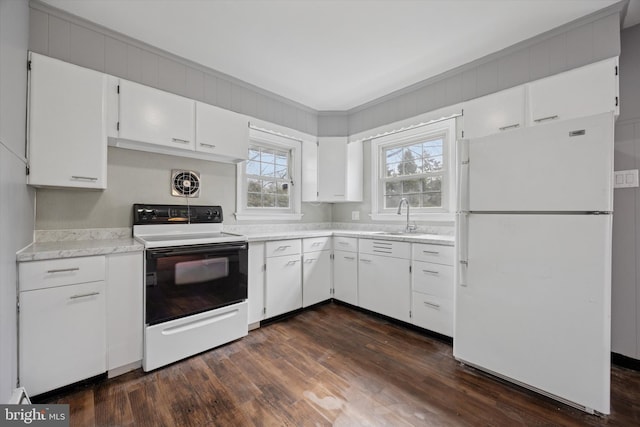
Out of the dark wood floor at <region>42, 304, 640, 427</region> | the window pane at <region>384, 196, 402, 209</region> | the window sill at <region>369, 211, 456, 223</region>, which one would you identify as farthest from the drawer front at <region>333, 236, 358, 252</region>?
the dark wood floor at <region>42, 304, 640, 427</region>

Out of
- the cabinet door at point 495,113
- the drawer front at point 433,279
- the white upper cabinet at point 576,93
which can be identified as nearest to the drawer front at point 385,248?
the drawer front at point 433,279

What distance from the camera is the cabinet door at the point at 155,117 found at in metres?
2.07

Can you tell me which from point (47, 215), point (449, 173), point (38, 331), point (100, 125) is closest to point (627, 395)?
point (449, 173)

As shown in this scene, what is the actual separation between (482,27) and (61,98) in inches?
122

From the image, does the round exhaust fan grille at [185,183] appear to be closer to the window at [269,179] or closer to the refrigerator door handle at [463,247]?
the window at [269,179]

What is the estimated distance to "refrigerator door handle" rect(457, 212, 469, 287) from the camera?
6.28ft

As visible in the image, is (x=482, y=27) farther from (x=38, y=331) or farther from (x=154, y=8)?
(x=38, y=331)

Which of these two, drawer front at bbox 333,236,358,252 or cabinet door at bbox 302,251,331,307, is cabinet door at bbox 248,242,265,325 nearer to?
cabinet door at bbox 302,251,331,307

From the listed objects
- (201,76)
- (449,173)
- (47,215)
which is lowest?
(47,215)

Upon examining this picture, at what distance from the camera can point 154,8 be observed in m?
1.90

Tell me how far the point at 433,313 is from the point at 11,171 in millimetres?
2971

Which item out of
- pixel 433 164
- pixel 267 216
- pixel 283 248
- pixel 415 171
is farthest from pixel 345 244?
pixel 433 164

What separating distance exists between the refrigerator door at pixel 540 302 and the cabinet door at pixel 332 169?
192 cm

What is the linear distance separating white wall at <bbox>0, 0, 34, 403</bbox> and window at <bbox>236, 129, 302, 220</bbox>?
5.40ft
